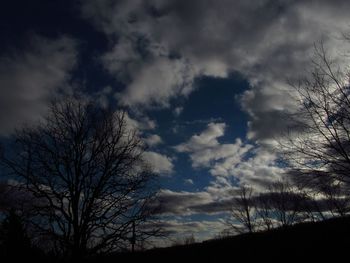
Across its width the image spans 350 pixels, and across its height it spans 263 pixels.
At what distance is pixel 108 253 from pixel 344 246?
9.86 m

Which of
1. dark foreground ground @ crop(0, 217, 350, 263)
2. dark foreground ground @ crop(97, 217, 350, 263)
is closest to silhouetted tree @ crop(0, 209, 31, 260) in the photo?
dark foreground ground @ crop(0, 217, 350, 263)

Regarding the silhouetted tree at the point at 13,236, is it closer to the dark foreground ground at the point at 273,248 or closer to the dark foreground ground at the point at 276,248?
the dark foreground ground at the point at 273,248

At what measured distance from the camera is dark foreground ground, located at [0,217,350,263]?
912 cm

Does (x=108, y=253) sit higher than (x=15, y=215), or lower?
lower

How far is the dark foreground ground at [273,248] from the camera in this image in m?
9.12

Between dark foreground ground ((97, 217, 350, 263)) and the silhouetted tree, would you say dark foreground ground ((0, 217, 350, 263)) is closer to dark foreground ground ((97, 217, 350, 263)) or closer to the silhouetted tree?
dark foreground ground ((97, 217, 350, 263))

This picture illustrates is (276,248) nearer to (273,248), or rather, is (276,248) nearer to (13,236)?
(273,248)

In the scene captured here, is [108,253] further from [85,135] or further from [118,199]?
[85,135]

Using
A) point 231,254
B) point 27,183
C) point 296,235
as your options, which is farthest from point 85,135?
point 296,235

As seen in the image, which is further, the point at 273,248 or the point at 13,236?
the point at 13,236

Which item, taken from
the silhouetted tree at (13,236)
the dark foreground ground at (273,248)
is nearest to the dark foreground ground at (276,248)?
the dark foreground ground at (273,248)

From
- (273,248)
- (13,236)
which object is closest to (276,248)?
(273,248)

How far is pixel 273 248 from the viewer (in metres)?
10.8

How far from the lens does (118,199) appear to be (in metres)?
14.8
